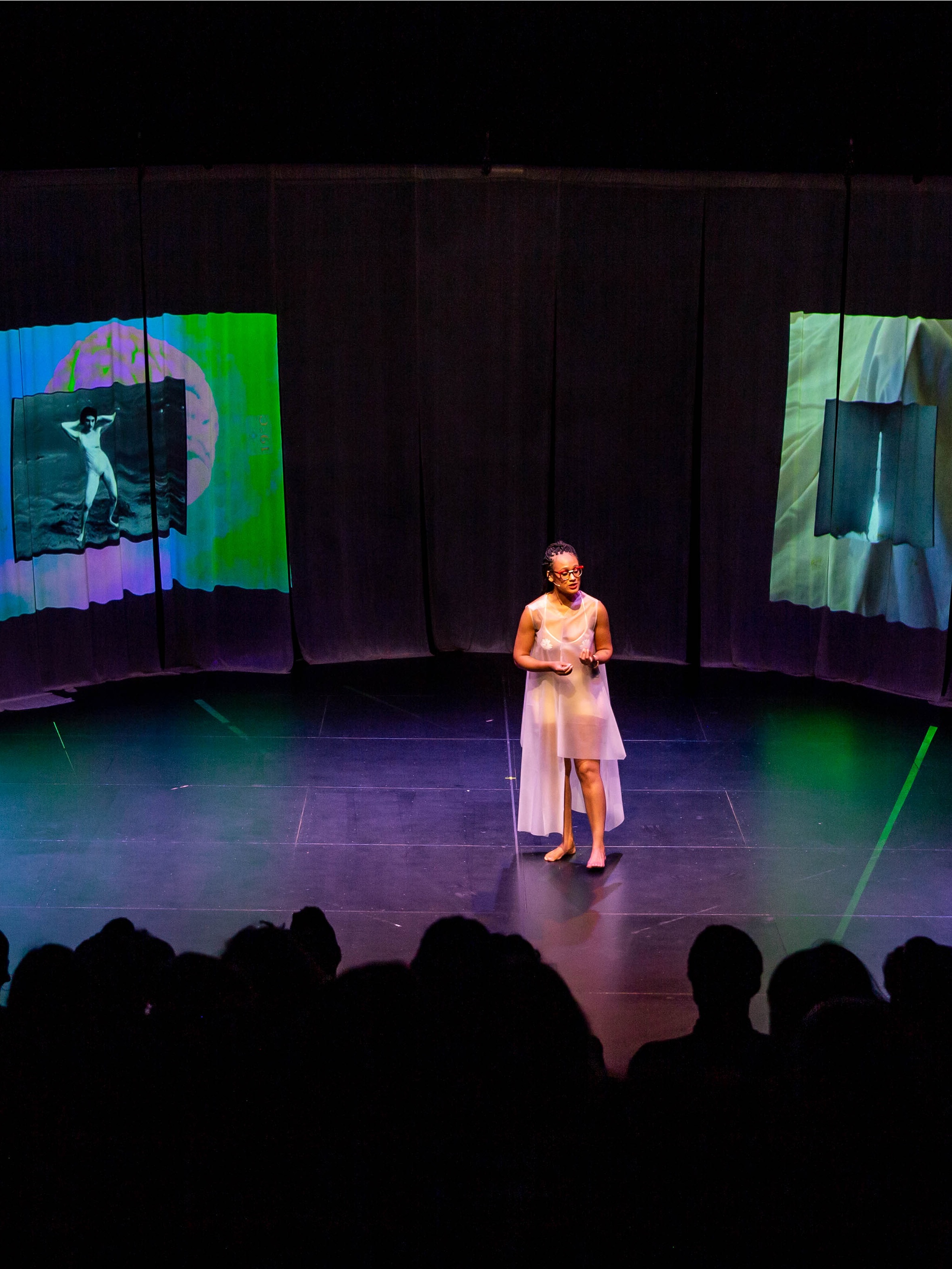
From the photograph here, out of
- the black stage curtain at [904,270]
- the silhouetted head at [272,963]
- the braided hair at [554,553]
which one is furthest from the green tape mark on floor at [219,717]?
the silhouetted head at [272,963]

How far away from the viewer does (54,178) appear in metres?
7.63

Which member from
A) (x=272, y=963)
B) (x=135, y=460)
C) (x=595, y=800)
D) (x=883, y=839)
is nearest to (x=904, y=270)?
(x=883, y=839)

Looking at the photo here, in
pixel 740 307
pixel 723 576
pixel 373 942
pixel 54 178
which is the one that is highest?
pixel 54 178

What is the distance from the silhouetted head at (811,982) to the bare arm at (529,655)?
8.51ft

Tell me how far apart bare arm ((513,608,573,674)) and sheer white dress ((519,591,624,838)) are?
18 millimetres

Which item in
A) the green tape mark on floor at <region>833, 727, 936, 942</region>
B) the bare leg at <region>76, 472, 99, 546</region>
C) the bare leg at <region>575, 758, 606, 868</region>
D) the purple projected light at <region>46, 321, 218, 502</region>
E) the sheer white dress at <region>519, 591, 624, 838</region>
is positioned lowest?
the green tape mark on floor at <region>833, 727, 936, 942</region>

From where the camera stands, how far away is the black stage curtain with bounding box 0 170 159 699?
7609 mm

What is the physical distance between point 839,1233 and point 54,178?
22.4 ft

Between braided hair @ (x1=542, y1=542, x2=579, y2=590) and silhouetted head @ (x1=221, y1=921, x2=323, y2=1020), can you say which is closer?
silhouetted head @ (x1=221, y1=921, x2=323, y2=1020)

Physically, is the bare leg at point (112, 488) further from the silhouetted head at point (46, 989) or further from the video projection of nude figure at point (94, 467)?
the silhouetted head at point (46, 989)

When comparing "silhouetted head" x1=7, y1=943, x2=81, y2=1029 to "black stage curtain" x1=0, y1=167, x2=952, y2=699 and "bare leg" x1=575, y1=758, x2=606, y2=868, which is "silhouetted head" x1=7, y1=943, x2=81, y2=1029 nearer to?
"bare leg" x1=575, y1=758, x2=606, y2=868

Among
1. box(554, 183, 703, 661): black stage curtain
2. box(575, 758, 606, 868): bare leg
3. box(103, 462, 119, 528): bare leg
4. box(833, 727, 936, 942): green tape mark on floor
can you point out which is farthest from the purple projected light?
box(833, 727, 936, 942): green tape mark on floor

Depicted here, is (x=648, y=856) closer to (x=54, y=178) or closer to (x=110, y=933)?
(x=110, y=933)

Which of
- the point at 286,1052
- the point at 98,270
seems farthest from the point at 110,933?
the point at 98,270
